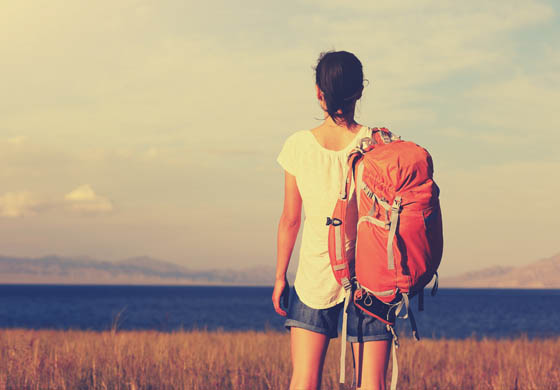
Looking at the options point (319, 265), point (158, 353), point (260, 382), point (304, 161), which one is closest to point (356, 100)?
point (304, 161)

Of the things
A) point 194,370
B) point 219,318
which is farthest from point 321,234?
point 219,318

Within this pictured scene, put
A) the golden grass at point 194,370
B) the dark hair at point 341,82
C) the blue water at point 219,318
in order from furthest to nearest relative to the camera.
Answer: the blue water at point 219,318, the golden grass at point 194,370, the dark hair at point 341,82

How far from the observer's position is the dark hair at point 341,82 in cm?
369

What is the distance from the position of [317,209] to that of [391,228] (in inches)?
20.0

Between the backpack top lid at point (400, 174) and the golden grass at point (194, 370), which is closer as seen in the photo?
the backpack top lid at point (400, 174)

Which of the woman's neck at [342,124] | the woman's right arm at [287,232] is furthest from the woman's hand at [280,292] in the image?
the woman's neck at [342,124]

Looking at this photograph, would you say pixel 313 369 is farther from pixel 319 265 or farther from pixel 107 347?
pixel 107 347

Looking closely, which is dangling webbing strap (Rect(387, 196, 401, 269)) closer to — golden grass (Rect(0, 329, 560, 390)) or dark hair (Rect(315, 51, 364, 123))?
dark hair (Rect(315, 51, 364, 123))

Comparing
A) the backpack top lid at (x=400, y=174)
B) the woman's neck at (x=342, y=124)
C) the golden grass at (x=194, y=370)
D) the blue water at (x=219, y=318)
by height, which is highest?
the woman's neck at (x=342, y=124)

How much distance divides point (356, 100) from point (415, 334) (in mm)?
1420

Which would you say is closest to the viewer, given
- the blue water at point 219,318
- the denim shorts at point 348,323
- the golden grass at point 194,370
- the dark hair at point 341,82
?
the denim shorts at point 348,323

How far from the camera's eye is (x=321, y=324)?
3562 millimetres

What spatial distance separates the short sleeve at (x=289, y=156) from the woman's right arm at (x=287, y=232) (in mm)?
44

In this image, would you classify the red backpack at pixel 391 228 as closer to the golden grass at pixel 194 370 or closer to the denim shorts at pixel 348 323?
the denim shorts at pixel 348 323
